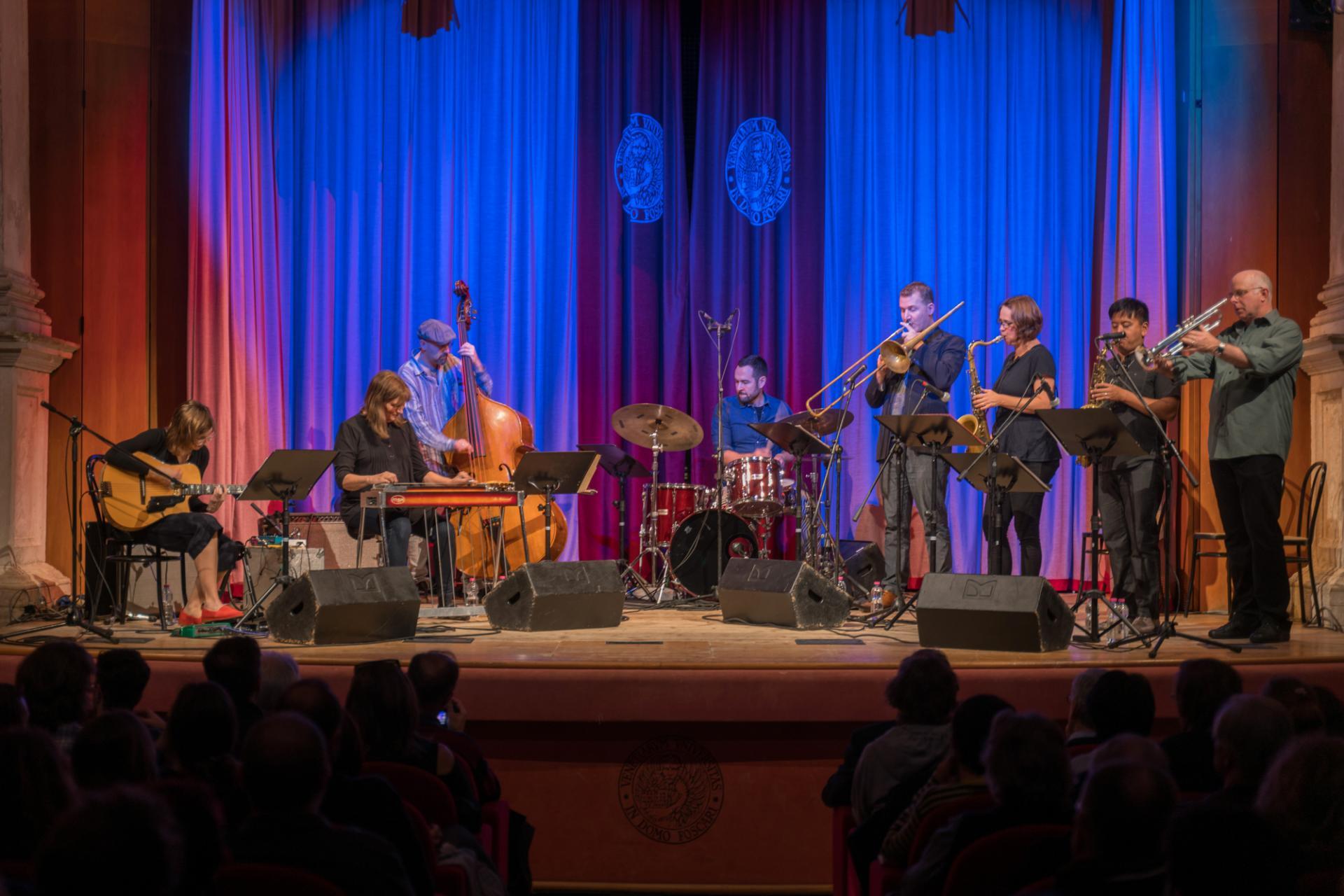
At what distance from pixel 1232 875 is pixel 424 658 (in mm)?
2327

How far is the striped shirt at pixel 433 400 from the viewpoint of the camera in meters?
7.55

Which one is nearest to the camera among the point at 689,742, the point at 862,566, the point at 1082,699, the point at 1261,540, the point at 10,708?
the point at 10,708

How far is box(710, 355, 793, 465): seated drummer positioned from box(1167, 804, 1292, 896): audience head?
21.6 feet

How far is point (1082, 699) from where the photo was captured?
323 centimetres

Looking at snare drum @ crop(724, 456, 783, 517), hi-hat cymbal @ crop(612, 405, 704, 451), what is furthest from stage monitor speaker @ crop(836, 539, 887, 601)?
hi-hat cymbal @ crop(612, 405, 704, 451)

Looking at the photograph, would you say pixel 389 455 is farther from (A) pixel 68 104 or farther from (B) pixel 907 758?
(B) pixel 907 758

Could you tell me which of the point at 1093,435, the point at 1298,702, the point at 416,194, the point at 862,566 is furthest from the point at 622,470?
the point at 1298,702

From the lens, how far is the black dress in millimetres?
6418

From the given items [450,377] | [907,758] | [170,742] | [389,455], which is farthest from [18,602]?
[907,758]

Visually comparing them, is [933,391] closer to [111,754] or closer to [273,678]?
[273,678]

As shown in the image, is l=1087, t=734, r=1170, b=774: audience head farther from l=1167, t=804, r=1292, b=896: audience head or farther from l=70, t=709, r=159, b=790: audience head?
l=70, t=709, r=159, b=790: audience head

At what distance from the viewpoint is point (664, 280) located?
355 inches

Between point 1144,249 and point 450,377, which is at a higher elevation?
point 1144,249

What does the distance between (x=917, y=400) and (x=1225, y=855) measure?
18.2ft
